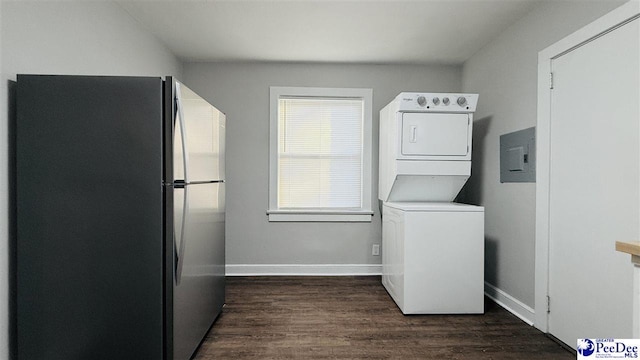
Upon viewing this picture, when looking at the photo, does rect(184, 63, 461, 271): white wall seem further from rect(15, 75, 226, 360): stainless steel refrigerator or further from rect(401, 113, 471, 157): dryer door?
rect(15, 75, 226, 360): stainless steel refrigerator

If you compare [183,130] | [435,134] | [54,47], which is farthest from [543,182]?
[54,47]

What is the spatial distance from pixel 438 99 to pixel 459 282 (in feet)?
5.13

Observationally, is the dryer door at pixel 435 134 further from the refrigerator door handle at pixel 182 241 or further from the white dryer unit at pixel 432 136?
the refrigerator door handle at pixel 182 241

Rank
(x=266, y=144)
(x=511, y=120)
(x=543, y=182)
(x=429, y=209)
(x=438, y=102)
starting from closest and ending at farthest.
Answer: (x=543, y=182), (x=429, y=209), (x=511, y=120), (x=438, y=102), (x=266, y=144)

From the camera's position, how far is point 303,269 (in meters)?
4.26

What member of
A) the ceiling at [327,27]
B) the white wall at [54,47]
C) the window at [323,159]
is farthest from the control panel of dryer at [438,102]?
the white wall at [54,47]

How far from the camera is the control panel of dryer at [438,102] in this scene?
10.8ft

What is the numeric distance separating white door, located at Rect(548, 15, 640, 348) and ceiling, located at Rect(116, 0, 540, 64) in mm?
802

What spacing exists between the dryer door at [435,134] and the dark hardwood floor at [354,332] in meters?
1.37

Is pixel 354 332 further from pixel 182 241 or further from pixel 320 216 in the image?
pixel 320 216

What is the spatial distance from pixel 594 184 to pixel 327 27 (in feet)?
7.32

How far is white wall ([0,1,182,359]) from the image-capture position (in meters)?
1.78

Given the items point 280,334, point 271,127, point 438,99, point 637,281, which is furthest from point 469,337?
point 271,127

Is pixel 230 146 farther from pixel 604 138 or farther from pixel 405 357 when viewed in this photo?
pixel 604 138
